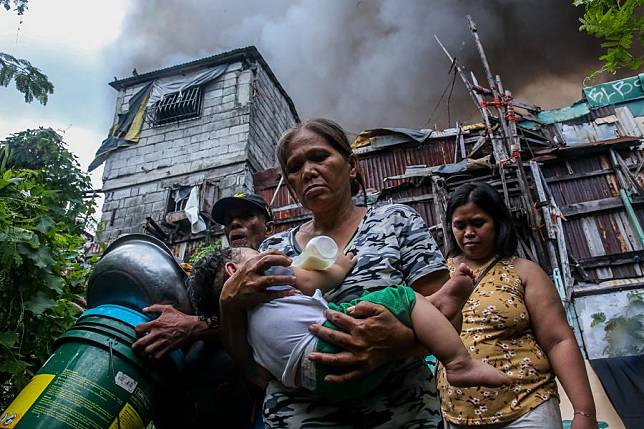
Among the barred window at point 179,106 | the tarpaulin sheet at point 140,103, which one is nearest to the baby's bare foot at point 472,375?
the barred window at point 179,106

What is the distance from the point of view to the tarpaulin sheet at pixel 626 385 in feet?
14.5

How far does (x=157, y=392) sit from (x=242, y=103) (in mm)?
12658

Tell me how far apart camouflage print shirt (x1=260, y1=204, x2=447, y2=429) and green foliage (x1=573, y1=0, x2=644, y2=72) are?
9.01ft

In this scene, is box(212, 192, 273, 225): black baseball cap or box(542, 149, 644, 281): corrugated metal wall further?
box(542, 149, 644, 281): corrugated metal wall

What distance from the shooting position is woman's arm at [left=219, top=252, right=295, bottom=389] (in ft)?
4.17

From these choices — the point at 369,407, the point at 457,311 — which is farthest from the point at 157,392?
the point at 457,311

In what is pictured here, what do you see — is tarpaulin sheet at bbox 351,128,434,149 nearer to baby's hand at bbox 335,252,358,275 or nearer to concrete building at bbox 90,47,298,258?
concrete building at bbox 90,47,298,258

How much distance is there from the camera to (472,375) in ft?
3.66

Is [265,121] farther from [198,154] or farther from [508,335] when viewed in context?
[508,335]

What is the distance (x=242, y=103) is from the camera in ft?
43.5

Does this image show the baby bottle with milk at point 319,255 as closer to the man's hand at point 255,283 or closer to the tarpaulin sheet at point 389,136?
the man's hand at point 255,283

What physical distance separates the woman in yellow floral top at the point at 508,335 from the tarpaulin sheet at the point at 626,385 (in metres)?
3.70

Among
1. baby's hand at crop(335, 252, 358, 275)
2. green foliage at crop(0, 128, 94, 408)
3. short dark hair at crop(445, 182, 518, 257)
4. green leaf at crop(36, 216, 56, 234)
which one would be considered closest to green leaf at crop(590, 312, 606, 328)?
short dark hair at crop(445, 182, 518, 257)

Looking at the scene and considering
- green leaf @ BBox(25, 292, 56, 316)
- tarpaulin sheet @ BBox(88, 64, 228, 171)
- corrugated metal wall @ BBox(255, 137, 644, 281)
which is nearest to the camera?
green leaf @ BBox(25, 292, 56, 316)
